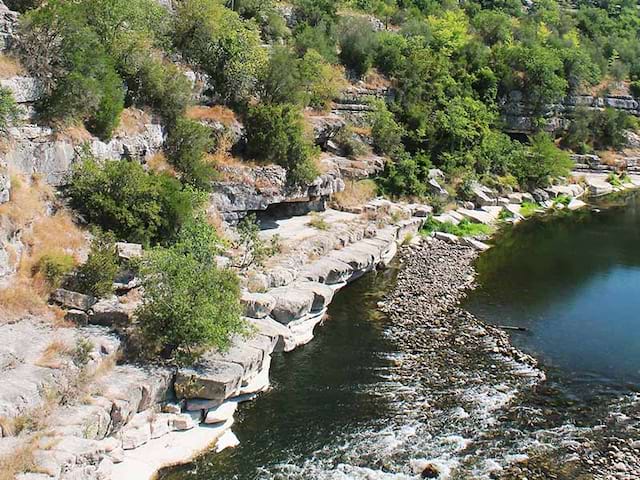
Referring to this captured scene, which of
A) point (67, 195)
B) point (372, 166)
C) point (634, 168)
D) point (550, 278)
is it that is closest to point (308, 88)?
point (372, 166)

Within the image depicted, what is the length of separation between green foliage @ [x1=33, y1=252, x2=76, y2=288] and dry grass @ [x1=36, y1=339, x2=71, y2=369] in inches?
119

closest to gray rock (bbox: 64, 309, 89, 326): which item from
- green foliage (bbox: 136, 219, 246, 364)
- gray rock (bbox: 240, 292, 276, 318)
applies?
green foliage (bbox: 136, 219, 246, 364)

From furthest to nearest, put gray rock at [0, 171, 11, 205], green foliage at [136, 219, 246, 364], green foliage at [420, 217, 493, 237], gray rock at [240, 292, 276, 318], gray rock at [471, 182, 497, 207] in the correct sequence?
gray rock at [471, 182, 497, 207], green foliage at [420, 217, 493, 237], gray rock at [240, 292, 276, 318], gray rock at [0, 171, 11, 205], green foliage at [136, 219, 246, 364]

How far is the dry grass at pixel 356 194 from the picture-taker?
4278cm

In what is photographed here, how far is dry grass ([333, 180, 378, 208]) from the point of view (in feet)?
140

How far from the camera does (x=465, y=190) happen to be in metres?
51.8

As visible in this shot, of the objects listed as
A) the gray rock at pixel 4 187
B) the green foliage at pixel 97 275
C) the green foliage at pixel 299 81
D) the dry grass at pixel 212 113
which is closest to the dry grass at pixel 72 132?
the gray rock at pixel 4 187

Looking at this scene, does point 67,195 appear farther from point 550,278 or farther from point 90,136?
point 550,278

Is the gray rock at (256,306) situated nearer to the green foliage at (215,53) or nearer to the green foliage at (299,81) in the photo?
the green foliage at (215,53)

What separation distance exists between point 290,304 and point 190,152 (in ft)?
34.5

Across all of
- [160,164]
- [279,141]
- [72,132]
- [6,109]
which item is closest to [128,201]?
[72,132]

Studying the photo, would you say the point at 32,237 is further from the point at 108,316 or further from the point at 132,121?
the point at 132,121

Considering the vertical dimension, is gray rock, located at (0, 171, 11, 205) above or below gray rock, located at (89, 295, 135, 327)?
above

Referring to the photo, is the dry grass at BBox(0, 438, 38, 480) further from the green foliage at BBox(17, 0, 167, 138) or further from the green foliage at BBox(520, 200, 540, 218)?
the green foliage at BBox(520, 200, 540, 218)
